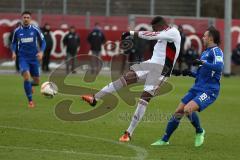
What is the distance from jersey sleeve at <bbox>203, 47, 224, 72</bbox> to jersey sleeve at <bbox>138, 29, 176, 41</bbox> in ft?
3.52

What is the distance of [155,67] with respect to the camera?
1292 cm

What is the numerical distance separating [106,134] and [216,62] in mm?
2968

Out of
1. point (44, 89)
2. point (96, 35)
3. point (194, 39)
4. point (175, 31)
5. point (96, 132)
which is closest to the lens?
point (175, 31)

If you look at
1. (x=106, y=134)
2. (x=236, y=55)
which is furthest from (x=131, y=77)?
(x=236, y=55)

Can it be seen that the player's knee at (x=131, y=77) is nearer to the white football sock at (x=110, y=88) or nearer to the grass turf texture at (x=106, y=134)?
the white football sock at (x=110, y=88)

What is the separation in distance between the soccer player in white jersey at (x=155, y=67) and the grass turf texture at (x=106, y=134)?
584 millimetres

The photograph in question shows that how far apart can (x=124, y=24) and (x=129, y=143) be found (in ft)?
79.8

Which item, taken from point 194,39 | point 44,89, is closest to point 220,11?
point 194,39

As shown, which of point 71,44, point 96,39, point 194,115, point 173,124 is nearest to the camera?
point 173,124

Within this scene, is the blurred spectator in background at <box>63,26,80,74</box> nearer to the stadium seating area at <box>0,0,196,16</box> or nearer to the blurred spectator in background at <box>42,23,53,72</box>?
the blurred spectator in background at <box>42,23,53,72</box>

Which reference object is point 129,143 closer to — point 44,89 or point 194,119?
point 194,119

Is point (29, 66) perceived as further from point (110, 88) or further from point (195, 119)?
point (195, 119)

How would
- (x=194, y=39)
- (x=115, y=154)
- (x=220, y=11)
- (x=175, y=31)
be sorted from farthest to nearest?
(x=220, y=11)
(x=194, y=39)
(x=175, y=31)
(x=115, y=154)

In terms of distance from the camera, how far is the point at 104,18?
3634 centimetres
